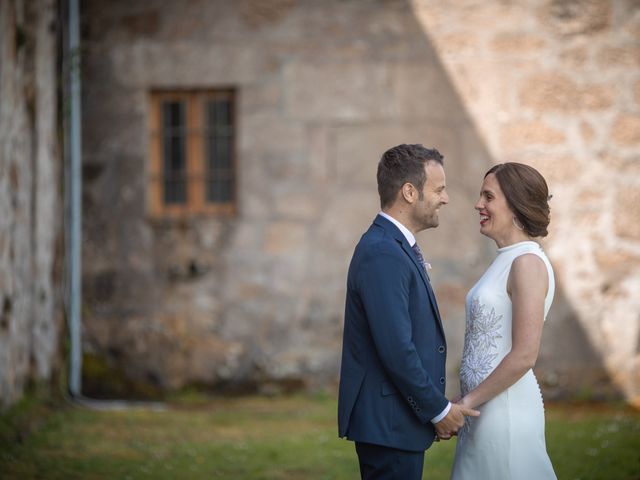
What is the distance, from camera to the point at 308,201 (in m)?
8.58

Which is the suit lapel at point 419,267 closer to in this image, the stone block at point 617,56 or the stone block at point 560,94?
the stone block at point 560,94

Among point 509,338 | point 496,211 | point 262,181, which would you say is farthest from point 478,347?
point 262,181

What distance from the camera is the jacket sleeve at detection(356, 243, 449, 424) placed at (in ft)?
10.8

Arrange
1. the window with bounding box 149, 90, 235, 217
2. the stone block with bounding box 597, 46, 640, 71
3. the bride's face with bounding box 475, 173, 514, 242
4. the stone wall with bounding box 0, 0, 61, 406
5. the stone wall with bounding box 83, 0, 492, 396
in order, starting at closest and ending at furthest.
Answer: the bride's face with bounding box 475, 173, 514, 242, the stone wall with bounding box 0, 0, 61, 406, the stone block with bounding box 597, 46, 640, 71, the stone wall with bounding box 83, 0, 492, 396, the window with bounding box 149, 90, 235, 217

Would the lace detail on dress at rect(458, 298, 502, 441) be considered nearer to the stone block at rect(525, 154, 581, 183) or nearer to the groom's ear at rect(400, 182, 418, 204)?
the groom's ear at rect(400, 182, 418, 204)

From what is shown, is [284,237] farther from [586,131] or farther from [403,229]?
[403,229]

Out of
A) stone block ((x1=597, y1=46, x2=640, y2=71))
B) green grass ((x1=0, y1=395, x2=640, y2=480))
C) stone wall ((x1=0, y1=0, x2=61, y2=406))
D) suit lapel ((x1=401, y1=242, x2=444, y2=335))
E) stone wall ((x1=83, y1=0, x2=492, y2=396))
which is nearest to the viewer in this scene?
suit lapel ((x1=401, y1=242, x2=444, y2=335))

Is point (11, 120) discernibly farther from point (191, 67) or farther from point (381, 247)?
point (381, 247)

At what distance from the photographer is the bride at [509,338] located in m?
3.39

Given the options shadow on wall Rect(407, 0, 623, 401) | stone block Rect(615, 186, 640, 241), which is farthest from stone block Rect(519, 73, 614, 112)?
stone block Rect(615, 186, 640, 241)

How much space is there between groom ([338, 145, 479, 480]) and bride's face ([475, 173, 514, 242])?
6.7 inches

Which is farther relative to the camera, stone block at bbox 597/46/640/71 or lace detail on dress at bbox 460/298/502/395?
stone block at bbox 597/46/640/71

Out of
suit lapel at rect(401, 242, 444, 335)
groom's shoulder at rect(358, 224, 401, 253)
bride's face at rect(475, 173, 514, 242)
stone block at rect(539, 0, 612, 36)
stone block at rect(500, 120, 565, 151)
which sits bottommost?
suit lapel at rect(401, 242, 444, 335)

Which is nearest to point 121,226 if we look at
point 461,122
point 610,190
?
point 461,122
